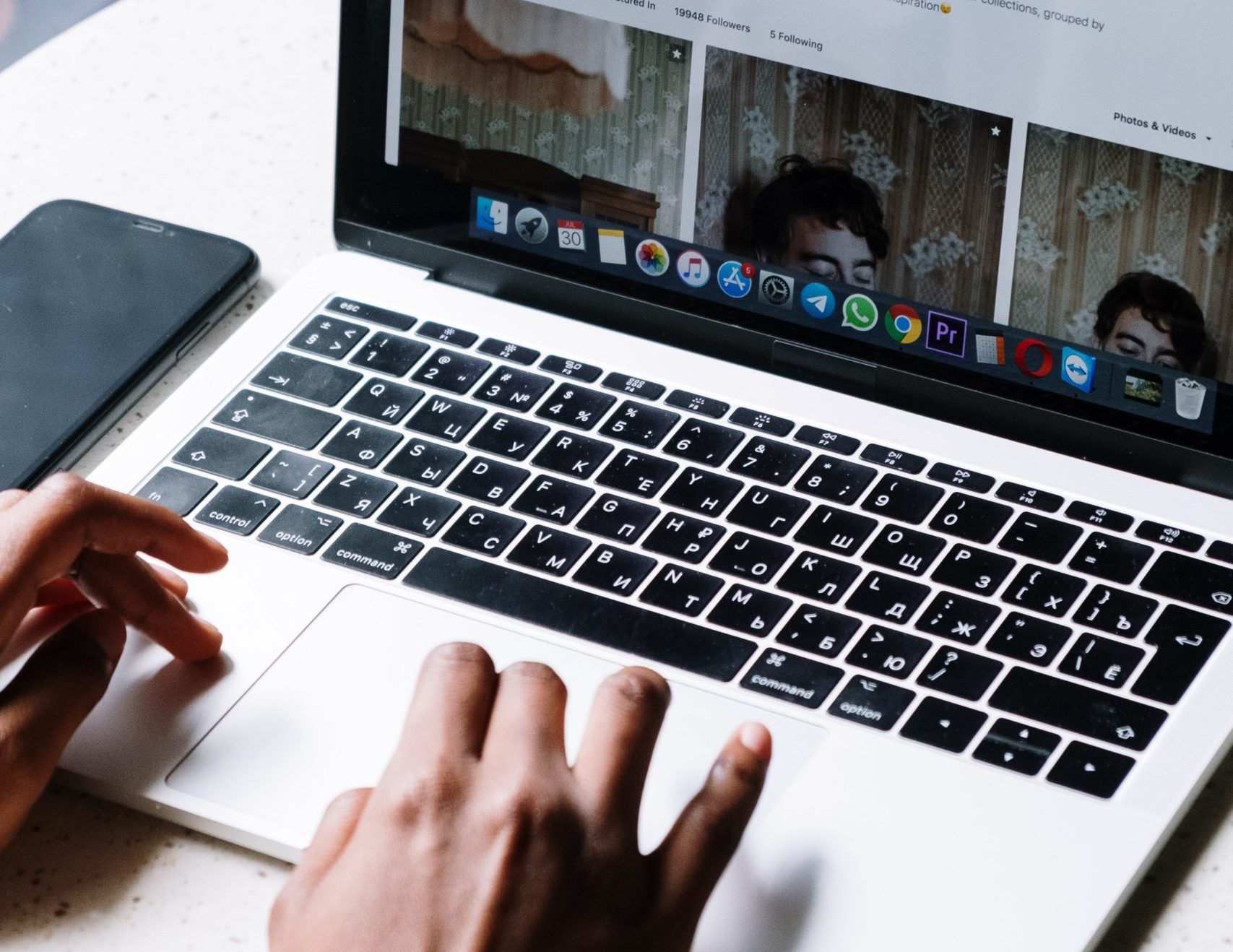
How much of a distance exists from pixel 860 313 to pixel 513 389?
170 millimetres

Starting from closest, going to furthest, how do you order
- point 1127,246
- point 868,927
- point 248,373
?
point 868,927 → point 1127,246 → point 248,373

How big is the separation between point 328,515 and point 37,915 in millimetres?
209

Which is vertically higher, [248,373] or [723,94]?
[723,94]

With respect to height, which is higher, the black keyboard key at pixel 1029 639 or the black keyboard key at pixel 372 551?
the black keyboard key at pixel 372 551

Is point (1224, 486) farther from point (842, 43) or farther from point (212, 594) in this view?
point (212, 594)

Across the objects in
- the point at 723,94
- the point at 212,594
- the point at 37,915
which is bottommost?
the point at 37,915

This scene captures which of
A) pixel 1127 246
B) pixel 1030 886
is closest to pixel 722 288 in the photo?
pixel 1127 246

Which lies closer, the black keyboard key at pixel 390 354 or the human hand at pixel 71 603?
the human hand at pixel 71 603

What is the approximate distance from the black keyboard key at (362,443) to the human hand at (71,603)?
0.09 m

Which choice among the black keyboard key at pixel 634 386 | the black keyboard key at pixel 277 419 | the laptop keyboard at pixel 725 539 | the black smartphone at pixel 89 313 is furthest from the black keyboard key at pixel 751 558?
the black smartphone at pixel 89 313

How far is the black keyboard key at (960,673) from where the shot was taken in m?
0.58

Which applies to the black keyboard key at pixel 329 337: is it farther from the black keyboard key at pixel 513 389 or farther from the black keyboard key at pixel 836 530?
the black keyboard key at pixel 836 530

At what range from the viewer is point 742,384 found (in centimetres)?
73

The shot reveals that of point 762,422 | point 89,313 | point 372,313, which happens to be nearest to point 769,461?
point 762,422
